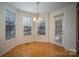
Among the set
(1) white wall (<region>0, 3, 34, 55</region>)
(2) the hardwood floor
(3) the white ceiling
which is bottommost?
(2) the hardwood floor

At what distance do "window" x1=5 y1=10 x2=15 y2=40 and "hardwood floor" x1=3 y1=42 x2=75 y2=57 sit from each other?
293 mm

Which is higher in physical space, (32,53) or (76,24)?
(76,24)

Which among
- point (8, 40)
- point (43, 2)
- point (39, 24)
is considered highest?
point (43, 2)

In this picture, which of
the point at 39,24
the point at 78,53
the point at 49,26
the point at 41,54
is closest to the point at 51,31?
the point at 49,26

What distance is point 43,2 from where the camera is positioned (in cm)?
237

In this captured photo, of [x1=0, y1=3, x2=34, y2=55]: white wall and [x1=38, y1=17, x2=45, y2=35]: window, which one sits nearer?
[x1=0, y1=3, x2=34, y2=55]: white wall

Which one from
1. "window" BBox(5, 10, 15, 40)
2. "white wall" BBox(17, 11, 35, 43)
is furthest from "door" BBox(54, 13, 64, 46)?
"window" BBox(5, 10, 15, 40)

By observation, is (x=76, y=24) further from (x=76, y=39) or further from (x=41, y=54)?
(x=41, y=54)

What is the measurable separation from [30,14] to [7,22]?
495 millimetres

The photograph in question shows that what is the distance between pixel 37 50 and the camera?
2395 millimetres

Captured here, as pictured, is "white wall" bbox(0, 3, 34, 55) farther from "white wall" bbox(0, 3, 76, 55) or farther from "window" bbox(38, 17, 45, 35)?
"window" bbox(38, 17, 45, 35)

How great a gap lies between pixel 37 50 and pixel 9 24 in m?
0.79

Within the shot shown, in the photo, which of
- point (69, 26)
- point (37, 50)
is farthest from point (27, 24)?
point (69, 26)

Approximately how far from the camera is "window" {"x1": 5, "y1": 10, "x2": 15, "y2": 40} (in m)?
2.34
